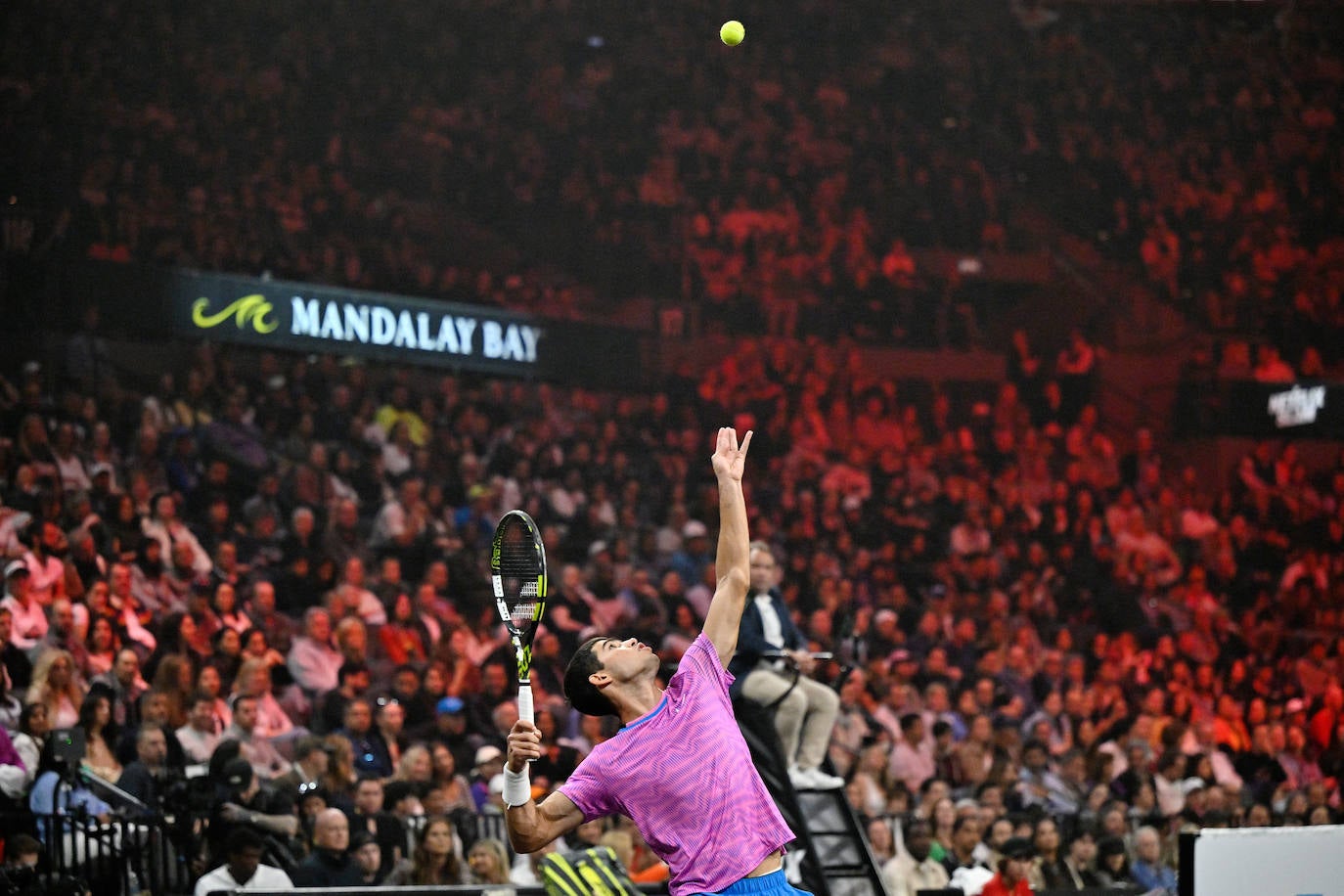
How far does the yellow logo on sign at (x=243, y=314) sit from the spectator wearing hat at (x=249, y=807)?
6.59 metres

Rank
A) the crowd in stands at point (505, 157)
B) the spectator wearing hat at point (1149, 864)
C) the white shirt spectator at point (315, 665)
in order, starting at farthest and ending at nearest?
the crowd in stands at point (505, 157) < the white shirt spectator at point (315, 665) < the spectator wearing hat at point (1149, 864)

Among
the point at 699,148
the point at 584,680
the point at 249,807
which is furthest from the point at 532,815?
the point at 699,148

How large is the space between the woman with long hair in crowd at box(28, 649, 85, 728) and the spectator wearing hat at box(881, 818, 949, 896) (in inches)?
182

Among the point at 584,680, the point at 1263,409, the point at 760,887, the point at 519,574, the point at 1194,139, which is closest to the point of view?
the point at 760,887

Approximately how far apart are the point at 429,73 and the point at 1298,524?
10718 mm

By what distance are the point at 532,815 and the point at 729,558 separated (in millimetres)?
895

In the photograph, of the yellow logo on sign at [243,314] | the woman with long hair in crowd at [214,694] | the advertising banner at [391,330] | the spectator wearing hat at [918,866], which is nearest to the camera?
the woman with long hair in crowd at [214,694]

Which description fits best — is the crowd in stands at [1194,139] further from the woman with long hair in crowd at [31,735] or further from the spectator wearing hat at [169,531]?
the woman with long hair in crowd at [31,735]

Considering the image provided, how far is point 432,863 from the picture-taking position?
28.4 feet

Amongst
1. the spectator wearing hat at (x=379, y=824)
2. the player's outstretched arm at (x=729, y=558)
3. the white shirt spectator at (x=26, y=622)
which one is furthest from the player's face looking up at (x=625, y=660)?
the white shirt spectator at (x=26, y=622)

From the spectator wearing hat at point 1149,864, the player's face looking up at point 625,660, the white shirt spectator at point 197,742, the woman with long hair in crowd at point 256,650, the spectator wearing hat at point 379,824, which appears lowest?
the spectator wearing hat at point 1149,864

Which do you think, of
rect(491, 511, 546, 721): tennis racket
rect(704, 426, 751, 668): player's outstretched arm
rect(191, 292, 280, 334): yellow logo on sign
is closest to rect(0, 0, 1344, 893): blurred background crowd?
rect(191, 292, 280, 334): yellow logo on sign

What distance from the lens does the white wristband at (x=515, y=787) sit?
4.39m

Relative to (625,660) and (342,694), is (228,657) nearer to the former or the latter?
(342,694)
